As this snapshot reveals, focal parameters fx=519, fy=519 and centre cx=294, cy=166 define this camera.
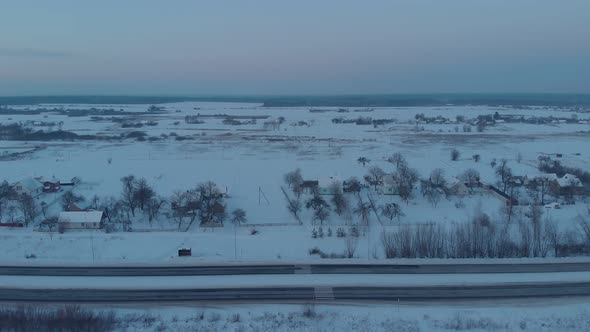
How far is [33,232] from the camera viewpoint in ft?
40.4

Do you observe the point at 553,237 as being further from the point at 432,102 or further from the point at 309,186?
the point at 432,102

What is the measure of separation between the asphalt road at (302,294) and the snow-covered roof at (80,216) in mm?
4245

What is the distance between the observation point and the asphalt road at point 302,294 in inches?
327

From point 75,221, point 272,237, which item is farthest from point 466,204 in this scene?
point 75,221

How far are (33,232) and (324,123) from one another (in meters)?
33.8

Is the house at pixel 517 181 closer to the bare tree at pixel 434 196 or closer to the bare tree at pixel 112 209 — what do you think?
the bare tree at pixel 434 196

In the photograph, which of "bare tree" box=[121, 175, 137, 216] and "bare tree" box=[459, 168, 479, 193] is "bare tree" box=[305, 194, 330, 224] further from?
"bare tree" box=[459, 168, 479, 193]

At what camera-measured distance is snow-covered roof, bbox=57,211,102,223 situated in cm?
1279

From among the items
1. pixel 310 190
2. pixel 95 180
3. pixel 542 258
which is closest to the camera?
pixel 542 258

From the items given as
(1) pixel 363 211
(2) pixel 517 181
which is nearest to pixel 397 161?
(2) pixel 517 181

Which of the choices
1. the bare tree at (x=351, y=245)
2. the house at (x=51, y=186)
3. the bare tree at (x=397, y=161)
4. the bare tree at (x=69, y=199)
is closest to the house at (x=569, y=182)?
the bare tree at (x=397, y=161)

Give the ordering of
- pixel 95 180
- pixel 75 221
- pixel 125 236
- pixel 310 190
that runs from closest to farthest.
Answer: pixel 125 236 < pixel 75 221 < pixel 310 190 < pixel 95 180

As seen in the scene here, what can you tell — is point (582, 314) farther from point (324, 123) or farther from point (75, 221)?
point (324, 123)

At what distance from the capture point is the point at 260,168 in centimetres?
2103
